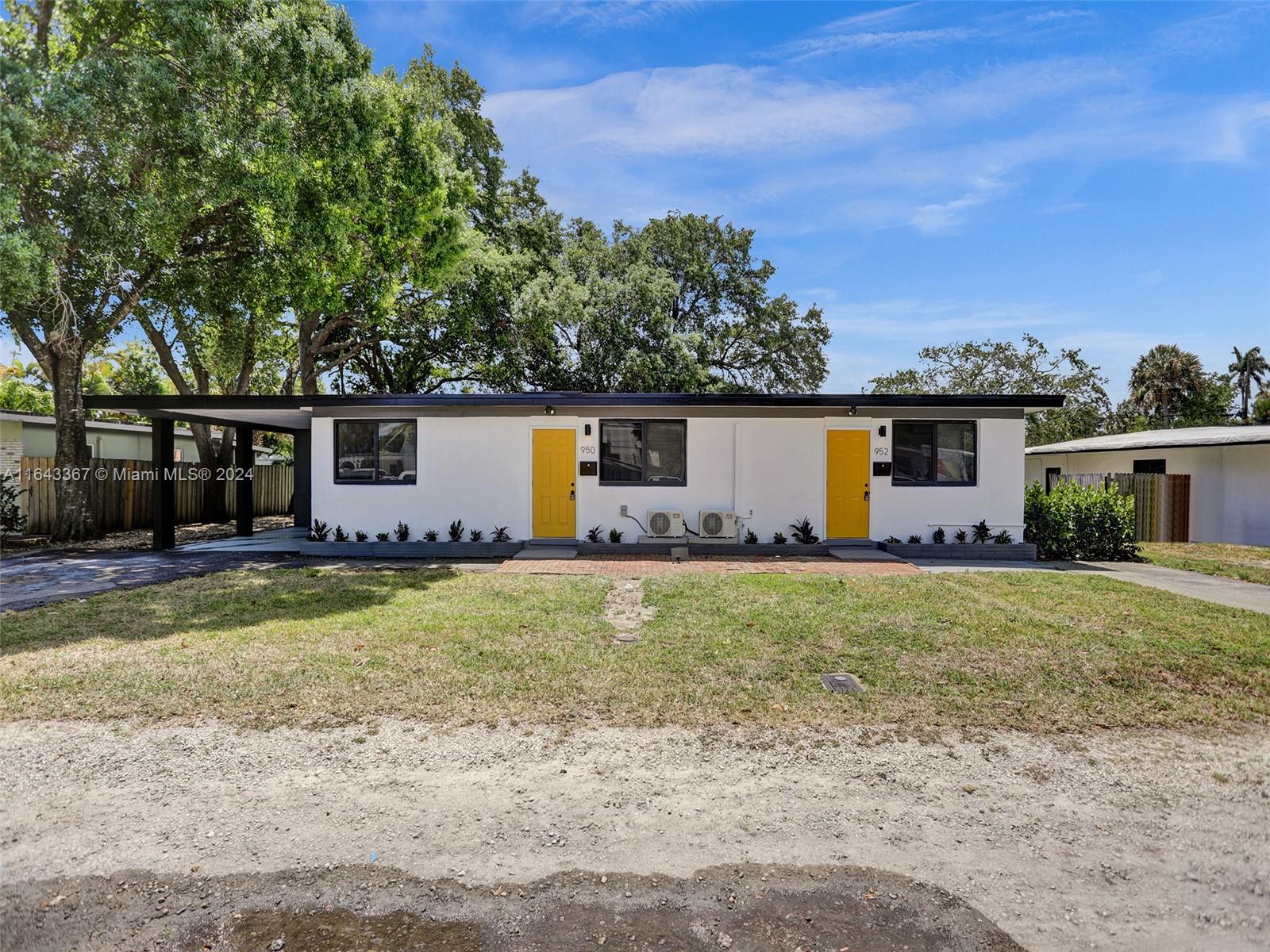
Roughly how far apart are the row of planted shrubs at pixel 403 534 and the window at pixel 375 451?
2.90 ft

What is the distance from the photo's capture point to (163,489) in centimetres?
1193

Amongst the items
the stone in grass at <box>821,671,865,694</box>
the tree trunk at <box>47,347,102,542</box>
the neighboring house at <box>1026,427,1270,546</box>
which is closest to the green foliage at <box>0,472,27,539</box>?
the tree trunk at <box>47,347,102,542</box>

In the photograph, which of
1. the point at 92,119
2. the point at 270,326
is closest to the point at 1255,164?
the point at 92,119

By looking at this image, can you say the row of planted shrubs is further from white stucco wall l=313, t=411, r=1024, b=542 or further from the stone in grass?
the stone in grass

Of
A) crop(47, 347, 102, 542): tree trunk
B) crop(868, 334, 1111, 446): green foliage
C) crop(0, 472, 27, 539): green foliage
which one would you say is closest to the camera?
crop(47, 347, 102, 542): tree trunk

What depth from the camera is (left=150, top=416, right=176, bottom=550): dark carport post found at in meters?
11.9

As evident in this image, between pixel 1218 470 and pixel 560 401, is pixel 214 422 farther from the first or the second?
pixel 1218 470

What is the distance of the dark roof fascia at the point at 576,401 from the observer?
35.8 feet

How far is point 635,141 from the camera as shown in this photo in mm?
13477

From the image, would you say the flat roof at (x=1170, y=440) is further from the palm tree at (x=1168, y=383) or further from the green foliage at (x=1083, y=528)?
the palm tree at (x=1168, y=383)

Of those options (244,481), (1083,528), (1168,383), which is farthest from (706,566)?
(1168,383)

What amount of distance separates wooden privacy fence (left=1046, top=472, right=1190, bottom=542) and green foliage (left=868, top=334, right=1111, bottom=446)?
10.9 metres

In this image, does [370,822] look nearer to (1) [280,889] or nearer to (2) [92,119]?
(1) [280,889]

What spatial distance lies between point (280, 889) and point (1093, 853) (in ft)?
10.8
